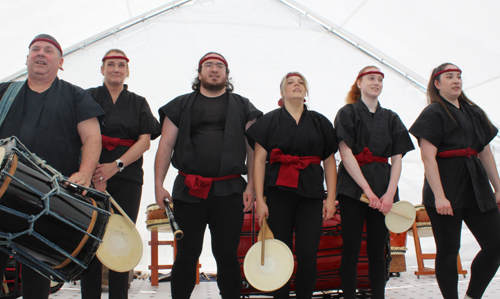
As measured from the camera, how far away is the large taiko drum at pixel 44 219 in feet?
3.95

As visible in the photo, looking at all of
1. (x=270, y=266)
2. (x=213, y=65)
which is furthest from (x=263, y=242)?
(x=213, y=65)

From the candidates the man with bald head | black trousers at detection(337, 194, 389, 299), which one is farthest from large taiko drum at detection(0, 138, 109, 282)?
black trousers at detection(337, 194, 389, 299)

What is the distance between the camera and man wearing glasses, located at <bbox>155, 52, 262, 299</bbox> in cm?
180

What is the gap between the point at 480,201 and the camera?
6.24 ft

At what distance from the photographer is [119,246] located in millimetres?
1457

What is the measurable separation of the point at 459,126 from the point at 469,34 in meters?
2.06

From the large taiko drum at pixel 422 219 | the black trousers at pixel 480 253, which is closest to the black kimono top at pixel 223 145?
the black trousers at pixel 480 253

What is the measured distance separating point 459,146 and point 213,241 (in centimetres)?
133

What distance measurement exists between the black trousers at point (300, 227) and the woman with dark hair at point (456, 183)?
60 centimetres

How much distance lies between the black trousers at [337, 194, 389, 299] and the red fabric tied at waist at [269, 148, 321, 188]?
11.6 inches

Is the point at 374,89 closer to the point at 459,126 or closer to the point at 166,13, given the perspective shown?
the point at 459,126

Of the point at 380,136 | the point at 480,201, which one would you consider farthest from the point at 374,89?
the point at 480,201

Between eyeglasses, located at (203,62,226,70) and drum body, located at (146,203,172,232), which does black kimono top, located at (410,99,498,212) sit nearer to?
eyeglasses, located at (203,62,226,70)

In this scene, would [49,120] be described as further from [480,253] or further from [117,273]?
[480,253]
